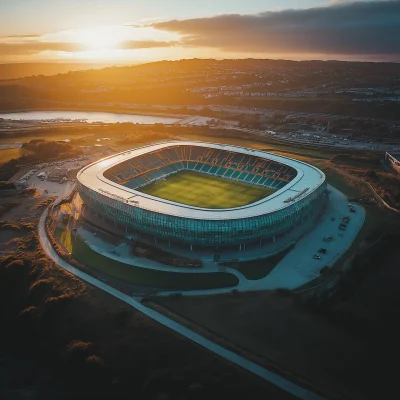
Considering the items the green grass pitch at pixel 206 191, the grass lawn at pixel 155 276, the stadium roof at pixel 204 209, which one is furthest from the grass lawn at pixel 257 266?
the green grass pitch at pixel 206 191

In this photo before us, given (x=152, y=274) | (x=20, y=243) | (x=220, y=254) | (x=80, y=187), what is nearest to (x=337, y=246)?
(x=220, y=254)

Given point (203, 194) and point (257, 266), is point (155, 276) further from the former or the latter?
point (203, 194)

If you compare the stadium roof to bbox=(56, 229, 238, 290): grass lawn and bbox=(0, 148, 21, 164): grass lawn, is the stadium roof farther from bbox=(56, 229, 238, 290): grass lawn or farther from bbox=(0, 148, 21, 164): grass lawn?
bbox=(0, 148, 21, 164): grass lawn

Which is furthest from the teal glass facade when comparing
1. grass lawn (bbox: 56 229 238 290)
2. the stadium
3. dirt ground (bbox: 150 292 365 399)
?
dirt ground (bbox: 150 292 365 399)

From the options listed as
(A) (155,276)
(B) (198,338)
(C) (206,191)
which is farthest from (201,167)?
(B) (198,338)

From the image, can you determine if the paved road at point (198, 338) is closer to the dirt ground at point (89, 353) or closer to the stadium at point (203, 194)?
the dirt ground at point (89, 353)

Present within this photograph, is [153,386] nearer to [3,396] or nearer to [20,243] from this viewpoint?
[3,396]
